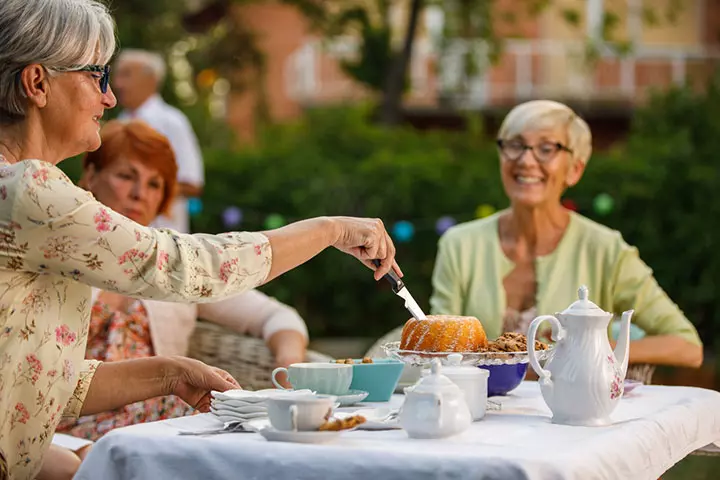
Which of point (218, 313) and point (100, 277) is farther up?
point (100, 277)

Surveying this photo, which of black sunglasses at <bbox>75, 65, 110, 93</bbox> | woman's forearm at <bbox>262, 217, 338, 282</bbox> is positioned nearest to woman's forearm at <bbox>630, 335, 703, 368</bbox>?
woman's forearm at <bbox>262, 217, 338, 282</bbox>

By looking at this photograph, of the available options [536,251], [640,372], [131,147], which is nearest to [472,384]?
[640,372]

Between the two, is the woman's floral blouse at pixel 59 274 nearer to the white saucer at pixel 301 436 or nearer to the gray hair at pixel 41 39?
the gray hair at pixel 41 39

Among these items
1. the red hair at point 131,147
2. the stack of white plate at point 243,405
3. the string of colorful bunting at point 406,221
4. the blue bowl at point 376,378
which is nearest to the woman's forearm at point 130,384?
the stack of white plate at point 243,405

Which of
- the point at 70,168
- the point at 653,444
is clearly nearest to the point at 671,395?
the point at 653,444

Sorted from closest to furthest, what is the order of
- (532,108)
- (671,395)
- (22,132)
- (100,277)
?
1. (100,277)
2. (22,132)
3. (671,395)
4. (532,108)

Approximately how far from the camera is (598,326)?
2510mm

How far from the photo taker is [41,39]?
8.26 feet

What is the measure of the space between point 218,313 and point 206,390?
1292mm

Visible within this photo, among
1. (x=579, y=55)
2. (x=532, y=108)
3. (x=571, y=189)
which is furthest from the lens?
(x=579, y=55)

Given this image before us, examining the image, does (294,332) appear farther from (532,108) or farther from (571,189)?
(571,189)

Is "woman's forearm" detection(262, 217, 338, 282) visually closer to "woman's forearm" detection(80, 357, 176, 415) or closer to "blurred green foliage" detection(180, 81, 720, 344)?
"woman's forearm" detection(80, 357, 176, 415)

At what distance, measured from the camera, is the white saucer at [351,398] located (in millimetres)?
2627

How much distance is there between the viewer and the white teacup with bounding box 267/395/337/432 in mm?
2225
